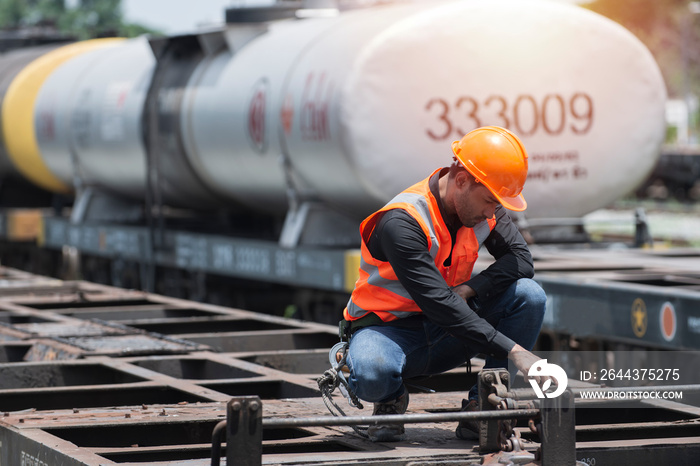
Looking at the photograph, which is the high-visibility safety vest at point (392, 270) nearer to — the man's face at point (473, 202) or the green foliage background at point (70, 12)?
the man's face at point (473, 202)

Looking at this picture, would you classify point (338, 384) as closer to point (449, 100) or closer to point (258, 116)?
point (449, 100)

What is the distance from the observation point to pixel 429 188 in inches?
186

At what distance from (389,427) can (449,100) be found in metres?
5.47

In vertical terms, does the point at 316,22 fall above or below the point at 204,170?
above

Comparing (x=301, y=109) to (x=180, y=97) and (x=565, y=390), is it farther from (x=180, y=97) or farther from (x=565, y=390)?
(x=565, y=390)

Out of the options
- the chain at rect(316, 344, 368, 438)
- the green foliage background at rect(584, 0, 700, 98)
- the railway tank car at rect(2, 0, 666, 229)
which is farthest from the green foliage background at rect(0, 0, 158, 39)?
the chain at rect(316, 344, 368, 438)

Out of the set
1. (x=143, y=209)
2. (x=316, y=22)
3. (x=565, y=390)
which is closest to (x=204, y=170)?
(x=316, y=22)

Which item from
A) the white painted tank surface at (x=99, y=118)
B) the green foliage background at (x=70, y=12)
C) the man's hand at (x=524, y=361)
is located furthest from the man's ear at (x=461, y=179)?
the green foliage background at (x=70, y=12)

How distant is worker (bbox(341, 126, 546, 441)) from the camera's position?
14.5ft

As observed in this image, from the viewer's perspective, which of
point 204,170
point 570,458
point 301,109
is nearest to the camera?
point 570,458

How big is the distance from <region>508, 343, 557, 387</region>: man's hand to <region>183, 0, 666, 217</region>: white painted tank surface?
554 centimetres

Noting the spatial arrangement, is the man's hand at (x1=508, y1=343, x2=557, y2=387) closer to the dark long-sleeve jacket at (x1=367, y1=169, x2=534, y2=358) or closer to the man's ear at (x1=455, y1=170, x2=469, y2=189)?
the dark long-sleeve jacket at (x1=367, y1=169, x2=534, y2=358)

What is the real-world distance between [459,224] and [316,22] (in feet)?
23.4

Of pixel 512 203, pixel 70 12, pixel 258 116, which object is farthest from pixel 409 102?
pixel 70 12
